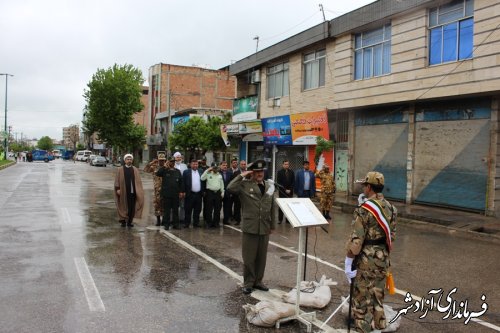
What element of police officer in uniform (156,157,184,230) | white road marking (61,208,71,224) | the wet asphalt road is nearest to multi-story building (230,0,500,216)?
the wet asphalt road

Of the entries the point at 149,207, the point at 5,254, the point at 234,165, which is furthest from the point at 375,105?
the point at 5,254

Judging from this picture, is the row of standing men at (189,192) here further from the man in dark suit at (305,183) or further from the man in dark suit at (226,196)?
the man in dark suit at (305,183)

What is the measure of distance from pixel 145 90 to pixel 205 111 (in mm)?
32894

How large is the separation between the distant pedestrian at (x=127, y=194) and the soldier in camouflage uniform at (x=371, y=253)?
7714mm

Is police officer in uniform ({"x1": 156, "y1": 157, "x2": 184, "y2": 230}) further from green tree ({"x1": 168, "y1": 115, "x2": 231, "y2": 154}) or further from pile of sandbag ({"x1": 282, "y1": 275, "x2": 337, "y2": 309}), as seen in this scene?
green tree ({"x1": 168, "y1": 115, "x2": 231, "y2": 154})

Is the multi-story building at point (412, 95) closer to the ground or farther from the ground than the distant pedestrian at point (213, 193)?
farther from the ground

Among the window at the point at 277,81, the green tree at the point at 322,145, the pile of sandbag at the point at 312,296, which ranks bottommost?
the pile of sandbag at the point at 312,296

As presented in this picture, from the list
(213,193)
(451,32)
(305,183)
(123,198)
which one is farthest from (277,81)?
(123,198)

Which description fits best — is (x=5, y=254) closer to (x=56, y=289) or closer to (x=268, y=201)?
(x=56, y=289)

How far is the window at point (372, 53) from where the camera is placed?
57.6 ft

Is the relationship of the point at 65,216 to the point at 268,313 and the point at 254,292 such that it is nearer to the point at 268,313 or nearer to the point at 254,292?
the point at 254,292

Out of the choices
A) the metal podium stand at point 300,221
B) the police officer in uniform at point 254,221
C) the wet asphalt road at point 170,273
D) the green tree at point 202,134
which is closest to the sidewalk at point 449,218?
the wet asphalt road at point 170,273

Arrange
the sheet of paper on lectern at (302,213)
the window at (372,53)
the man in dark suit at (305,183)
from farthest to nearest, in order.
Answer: the window at (372,53) < the man in dark suit at (305,183) < the sheet of paper on lectern at (302,213)

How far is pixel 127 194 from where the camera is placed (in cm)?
1120
